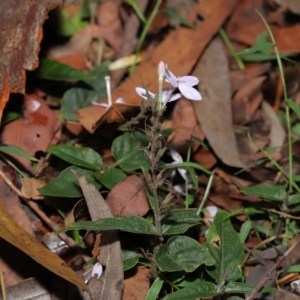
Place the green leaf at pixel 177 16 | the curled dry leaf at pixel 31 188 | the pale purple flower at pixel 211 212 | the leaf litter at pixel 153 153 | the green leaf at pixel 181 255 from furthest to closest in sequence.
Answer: the green leaf at pixel 177 16, the pale purple flower at pixel 211 212, the curled dry leaf at pixel 31 188, the leaf litter at pixel 153 153, the green leaf at pixel 181 255

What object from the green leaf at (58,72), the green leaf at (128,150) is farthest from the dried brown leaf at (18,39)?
the green leaf at (128,150)

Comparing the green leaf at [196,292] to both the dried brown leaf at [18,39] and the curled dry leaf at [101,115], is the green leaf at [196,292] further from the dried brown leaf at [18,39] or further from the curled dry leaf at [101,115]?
the dried brown leaf at [18,39]

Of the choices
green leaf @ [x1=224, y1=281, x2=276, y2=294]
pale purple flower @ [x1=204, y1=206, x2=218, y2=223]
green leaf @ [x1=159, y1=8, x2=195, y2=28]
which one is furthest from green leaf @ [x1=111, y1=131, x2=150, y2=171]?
green leaf @ [x1=159, y1=8, x2=195, y2=28]

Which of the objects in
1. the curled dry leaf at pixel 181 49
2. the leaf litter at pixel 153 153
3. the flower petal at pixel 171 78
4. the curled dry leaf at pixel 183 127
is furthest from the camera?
the curled dry leaf at pixel 181 49

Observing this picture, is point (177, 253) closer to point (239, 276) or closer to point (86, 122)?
point (239, 276)

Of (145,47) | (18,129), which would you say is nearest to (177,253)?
(18,129)

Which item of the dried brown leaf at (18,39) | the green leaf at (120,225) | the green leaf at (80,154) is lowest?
the green leaf at (80,154)
